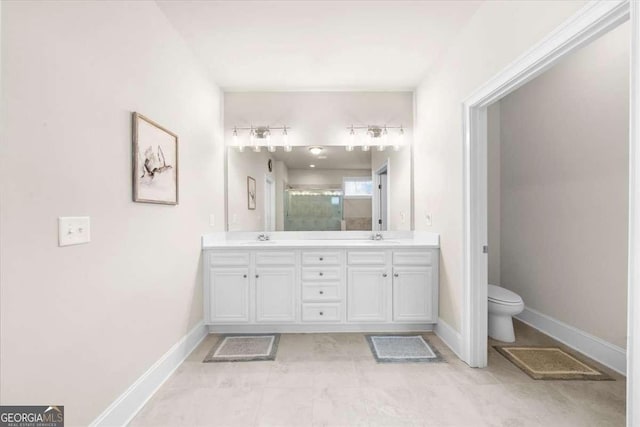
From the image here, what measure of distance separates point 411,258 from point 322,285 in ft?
2.85

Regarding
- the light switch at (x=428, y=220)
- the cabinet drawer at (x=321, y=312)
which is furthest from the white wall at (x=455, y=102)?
the cabinet drawer at (x=321, y=312)

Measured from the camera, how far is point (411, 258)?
2691 mm

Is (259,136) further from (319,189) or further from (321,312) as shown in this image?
(321,312)

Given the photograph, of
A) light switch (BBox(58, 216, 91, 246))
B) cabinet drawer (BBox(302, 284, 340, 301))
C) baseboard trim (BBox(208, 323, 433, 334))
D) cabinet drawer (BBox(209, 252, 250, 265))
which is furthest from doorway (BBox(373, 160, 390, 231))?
light switch (BBox(58, 216, 91, 246))

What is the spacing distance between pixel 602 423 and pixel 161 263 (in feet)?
8.95

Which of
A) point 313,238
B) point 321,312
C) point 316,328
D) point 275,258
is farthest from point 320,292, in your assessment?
point 313,238

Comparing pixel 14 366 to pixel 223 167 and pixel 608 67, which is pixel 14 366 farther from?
pixel 608 67

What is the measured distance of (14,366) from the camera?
3.29 ft

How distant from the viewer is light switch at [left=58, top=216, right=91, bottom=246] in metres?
1.17

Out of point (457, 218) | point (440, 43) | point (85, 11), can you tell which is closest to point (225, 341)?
point (457, 218)

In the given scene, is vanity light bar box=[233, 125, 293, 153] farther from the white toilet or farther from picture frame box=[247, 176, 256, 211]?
the white toilet

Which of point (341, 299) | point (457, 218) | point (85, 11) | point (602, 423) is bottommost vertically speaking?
point (602, 423)

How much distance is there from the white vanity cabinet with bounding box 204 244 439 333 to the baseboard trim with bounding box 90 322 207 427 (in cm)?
45

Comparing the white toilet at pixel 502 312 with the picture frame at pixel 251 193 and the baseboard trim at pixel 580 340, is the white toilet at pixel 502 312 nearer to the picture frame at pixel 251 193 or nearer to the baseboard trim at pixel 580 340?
the baseboard trim at pixel 580 340
